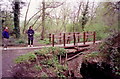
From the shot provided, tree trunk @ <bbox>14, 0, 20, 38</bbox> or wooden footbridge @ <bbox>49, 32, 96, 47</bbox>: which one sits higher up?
tree trunk @ <bbox>14, 0, 20, 38</bbox>

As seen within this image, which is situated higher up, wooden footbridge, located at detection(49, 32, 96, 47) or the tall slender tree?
the tall slender tree

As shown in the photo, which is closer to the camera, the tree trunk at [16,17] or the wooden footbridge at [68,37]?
the wooden footbridge at [68,37]

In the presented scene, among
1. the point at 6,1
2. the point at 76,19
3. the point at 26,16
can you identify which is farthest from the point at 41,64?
the point at 76,19

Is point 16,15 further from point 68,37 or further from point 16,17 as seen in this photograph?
point 68,37

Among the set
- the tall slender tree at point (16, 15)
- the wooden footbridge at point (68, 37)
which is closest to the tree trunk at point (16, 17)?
the tall slender tree at point (16, 15)

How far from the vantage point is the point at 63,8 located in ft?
42.7

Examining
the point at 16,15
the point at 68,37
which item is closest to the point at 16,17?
the point at 16,15

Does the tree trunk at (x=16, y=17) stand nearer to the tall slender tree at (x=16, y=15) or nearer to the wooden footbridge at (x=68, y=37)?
the tall slender tree at (x=16, y=15)

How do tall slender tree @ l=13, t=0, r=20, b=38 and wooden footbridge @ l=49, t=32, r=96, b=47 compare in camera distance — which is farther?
tall slender tree @ l=13, t=0, r=20, b=38

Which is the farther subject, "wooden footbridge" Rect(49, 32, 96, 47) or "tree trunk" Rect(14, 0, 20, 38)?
"tree trunk" Rect(14, 0, 20, 38)

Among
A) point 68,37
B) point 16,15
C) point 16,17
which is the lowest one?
point 68,37

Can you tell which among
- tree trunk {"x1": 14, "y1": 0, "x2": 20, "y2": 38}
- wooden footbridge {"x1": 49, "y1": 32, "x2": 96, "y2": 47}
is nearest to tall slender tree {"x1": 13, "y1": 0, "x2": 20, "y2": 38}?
tree trunk {"x1": 14, "y1": 0, "x2": 20, "y2": 38}

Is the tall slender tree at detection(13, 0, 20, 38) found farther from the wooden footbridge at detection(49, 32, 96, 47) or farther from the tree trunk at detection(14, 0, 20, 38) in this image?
the wooden footbridge at detection(49, 32, 96, 47)

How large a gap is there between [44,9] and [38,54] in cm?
653
